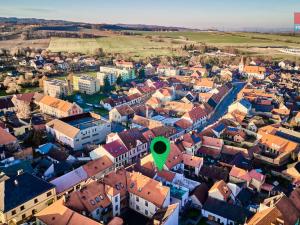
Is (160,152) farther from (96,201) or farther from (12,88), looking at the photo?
(12,88)

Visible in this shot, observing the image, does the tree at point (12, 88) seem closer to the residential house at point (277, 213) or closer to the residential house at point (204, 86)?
the residential house at point (204, 86)

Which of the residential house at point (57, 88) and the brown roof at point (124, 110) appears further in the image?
the residential house at point (57, 88)

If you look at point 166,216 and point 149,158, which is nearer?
point 166,216

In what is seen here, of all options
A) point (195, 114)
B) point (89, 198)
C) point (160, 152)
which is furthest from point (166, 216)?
point (195, 114)

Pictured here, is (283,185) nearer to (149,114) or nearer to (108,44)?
(149,114)

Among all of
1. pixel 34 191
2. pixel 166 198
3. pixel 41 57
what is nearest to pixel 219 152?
pixel 166 198

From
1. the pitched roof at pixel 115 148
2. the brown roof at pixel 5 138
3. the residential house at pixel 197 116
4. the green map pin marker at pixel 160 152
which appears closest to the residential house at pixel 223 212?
the green map pin marker at pixel 160 152
